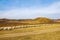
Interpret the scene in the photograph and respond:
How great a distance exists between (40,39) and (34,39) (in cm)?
59

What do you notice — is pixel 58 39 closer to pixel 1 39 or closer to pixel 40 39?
pixel 40 39

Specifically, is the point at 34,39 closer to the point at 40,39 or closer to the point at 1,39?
the point at 40,39

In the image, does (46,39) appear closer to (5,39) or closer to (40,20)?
(5,39)

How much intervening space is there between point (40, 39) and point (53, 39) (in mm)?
1300

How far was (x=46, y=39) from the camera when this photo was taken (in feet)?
41.8

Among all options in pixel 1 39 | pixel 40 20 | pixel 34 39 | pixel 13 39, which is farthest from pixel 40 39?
pixel 40 20

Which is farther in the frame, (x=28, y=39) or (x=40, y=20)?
(x=40, y=20)

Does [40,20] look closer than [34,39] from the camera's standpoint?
No

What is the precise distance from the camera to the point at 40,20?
2152 inches

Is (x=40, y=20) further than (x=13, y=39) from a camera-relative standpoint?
Yes

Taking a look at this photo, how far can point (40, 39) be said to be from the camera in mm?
12688

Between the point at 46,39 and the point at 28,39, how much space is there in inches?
69.9

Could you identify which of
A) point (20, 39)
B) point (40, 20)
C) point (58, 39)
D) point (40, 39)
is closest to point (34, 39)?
point (40, 39)

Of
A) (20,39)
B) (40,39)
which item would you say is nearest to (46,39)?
(40,39)
